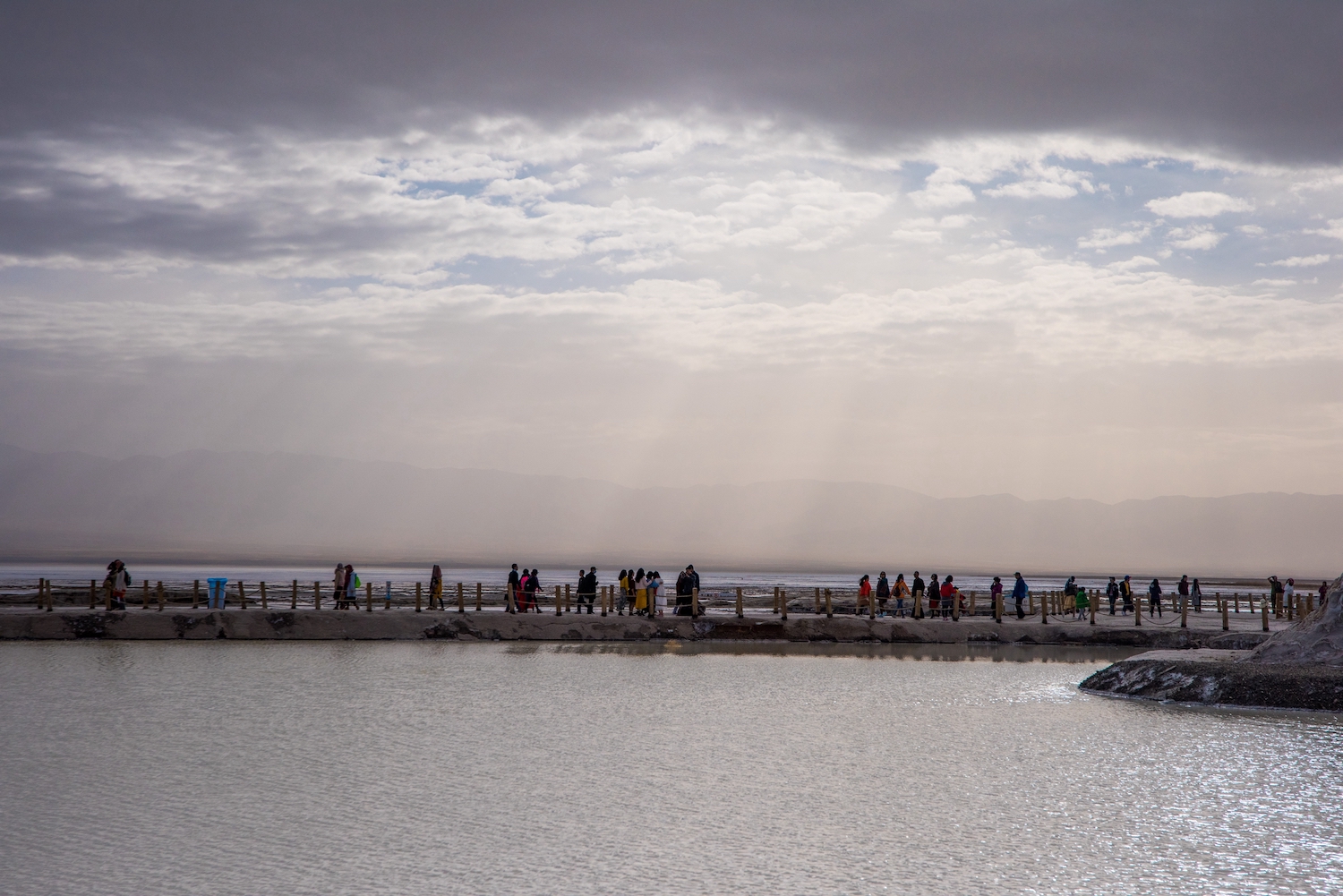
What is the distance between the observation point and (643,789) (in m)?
12.1

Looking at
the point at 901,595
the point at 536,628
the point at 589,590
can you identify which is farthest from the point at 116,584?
the point at 901,595

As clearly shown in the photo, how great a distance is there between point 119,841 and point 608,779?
5.19m

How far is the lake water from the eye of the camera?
9078 mm

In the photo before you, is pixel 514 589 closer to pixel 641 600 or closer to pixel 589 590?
pixel 589 590

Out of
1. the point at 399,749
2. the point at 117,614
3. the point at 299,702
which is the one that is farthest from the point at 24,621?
the point at 399,749

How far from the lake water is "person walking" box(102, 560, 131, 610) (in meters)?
11.9

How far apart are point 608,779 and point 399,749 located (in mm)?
3425

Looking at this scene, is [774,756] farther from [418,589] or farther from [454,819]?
[418,589]

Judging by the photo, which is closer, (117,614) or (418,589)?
(117,614)

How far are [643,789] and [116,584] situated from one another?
27.3 metres

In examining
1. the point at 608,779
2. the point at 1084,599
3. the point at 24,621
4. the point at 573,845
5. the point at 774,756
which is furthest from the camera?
the point at 1084,599

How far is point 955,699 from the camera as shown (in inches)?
795

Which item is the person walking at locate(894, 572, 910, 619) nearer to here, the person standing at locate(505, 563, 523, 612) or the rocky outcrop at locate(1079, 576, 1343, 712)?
the person standing at locate(505, 563, 523, 612)

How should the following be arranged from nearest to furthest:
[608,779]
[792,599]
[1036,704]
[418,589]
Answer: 1. [608,779]
2. [1036,704]
3. [418,589]
4. [792,599]
